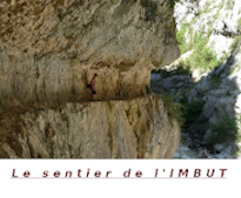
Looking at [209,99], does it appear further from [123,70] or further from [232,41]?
[123,70]

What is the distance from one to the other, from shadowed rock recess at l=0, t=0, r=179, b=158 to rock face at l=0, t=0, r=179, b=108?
19 mm

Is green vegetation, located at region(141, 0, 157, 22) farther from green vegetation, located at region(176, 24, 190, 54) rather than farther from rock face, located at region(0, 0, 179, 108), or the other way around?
green vegetation, located at region(176, 24, 190, 54)

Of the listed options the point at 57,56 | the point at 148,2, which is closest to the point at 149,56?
the point at 148,2

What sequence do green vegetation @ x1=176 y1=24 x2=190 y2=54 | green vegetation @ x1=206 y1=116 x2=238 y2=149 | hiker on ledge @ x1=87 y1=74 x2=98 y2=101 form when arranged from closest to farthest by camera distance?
1. hiker on ledge @ x1=87 y1=74 x2=98 y2=101
2. green vegetation @ x1=206 y1=116 x2=238 y2=149
3. green vegetation @ x1=176 y1=24 x2=190 y2=54

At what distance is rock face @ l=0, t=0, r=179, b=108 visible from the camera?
5957mm

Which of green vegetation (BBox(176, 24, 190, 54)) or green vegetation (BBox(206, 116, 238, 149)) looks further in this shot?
green vegetation (BBox(176, 24, 190, 54))

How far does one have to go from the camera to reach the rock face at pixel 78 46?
19.5 feet

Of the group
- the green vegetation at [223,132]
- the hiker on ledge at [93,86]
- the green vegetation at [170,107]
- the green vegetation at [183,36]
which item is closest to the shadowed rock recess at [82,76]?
the hiker on ledge at [93,86]

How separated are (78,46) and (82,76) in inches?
29.7

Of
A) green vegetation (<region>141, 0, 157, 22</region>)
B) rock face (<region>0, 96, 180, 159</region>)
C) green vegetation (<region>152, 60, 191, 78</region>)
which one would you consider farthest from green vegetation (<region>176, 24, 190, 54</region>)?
green vegetation (<region>141, 0, 157, 22</region>)

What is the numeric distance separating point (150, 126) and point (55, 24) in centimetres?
343

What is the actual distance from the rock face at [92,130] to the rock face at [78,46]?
1.59 ft

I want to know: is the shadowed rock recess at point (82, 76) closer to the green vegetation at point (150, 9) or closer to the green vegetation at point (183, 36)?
the green vegetation at point (150, 9)

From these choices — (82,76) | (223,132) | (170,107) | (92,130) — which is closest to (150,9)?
(82,76)
